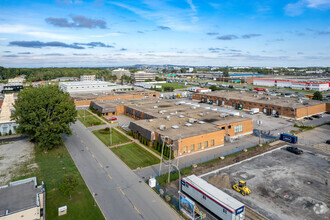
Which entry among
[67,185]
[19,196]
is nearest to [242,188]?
→ [67,185]

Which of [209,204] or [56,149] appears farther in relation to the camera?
[56,149]

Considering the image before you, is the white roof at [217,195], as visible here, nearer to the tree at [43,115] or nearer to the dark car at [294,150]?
the dark car at [294,150]

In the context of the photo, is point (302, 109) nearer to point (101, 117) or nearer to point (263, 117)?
point (263, 117)

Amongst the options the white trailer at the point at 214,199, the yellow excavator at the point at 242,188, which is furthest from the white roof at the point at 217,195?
the yellow excavator at the point at 242,188

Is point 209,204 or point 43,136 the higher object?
point 43,136

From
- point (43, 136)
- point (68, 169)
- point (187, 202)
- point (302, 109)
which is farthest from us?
point (302, 109)

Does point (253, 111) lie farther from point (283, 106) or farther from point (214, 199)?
point (214, 199)

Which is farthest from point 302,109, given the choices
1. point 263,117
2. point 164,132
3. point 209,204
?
point 209,204
